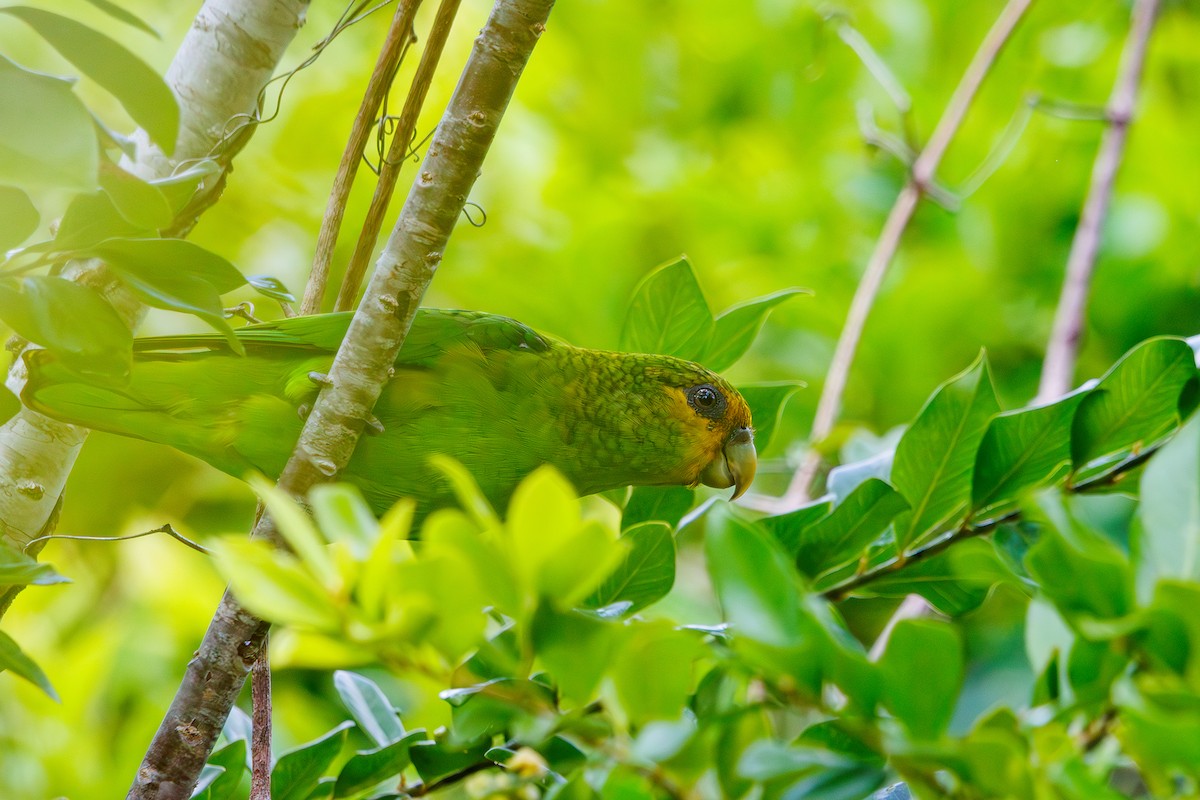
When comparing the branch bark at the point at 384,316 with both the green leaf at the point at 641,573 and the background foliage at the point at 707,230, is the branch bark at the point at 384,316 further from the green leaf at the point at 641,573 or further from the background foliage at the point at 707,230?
the background foliage at the point at 707,230

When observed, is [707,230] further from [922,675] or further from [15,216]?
[922,675]

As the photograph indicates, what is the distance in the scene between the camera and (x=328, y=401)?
133 cm

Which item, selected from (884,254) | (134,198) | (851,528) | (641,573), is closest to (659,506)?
(641,573)

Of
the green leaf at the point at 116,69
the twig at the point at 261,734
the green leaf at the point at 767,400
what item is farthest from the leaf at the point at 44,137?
the green leaf at the point at 767,400

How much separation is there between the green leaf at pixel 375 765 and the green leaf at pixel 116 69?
2.45 feet

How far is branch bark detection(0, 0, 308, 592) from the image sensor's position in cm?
149

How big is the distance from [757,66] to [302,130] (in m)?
1.98

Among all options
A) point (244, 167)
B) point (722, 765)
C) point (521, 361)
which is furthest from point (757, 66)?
point (722, 765)

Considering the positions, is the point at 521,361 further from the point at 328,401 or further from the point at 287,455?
the point at 328,401

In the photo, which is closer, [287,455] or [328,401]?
[328,401]

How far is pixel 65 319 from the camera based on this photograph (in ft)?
3.63

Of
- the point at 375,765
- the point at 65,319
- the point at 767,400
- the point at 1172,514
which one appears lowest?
the point at 375,765

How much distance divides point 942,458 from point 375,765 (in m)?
0.82

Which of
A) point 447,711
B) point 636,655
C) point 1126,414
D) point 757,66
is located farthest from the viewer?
point 757,66
